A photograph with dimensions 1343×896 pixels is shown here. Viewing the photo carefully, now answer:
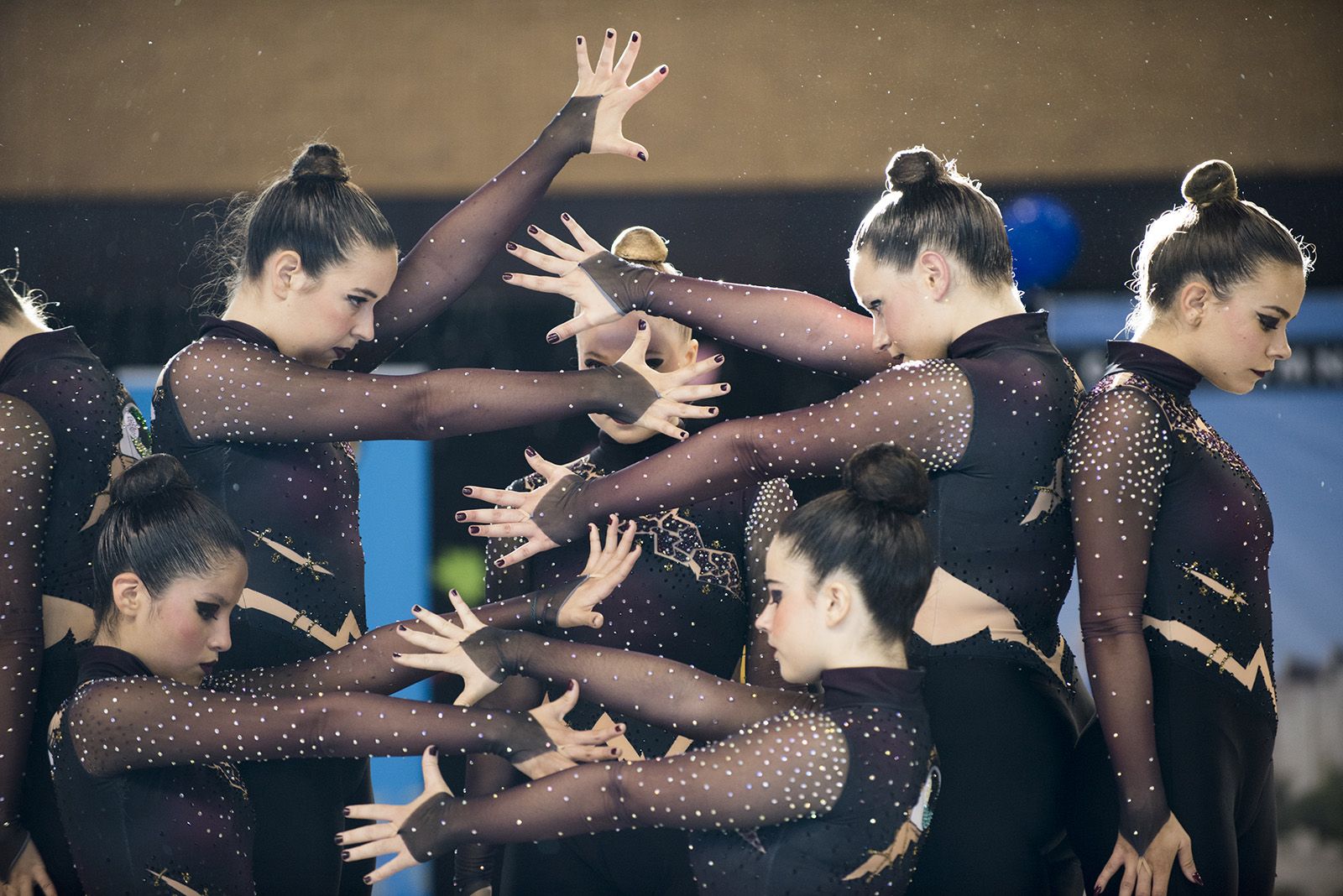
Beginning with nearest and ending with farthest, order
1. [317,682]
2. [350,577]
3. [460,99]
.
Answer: [317,682]
[350,577]
[460,99]

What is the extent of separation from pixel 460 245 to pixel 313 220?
0.33 meters

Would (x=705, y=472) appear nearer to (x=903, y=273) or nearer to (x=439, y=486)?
(x=903, y=273)

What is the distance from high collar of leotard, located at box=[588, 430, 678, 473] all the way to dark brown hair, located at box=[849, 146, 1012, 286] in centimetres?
54

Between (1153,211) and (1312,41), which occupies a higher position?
(1312,41)

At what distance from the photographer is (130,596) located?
203cm

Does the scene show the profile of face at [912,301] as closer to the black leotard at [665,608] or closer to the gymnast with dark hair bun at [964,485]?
the gymnast with dark hair bun at [964,485]

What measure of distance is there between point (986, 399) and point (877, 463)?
27cm

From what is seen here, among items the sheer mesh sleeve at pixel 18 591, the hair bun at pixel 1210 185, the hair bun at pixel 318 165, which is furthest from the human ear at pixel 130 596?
the hair bun at pixel 1210 185

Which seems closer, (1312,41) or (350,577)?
(350,577)

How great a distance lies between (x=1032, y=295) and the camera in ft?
11.6

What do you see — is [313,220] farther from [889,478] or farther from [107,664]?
[889,478]

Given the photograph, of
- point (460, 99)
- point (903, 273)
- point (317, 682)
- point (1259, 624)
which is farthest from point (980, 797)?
point (460, 99)

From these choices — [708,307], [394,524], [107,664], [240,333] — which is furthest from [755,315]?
[394,524]

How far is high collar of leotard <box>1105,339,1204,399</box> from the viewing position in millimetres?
2059
